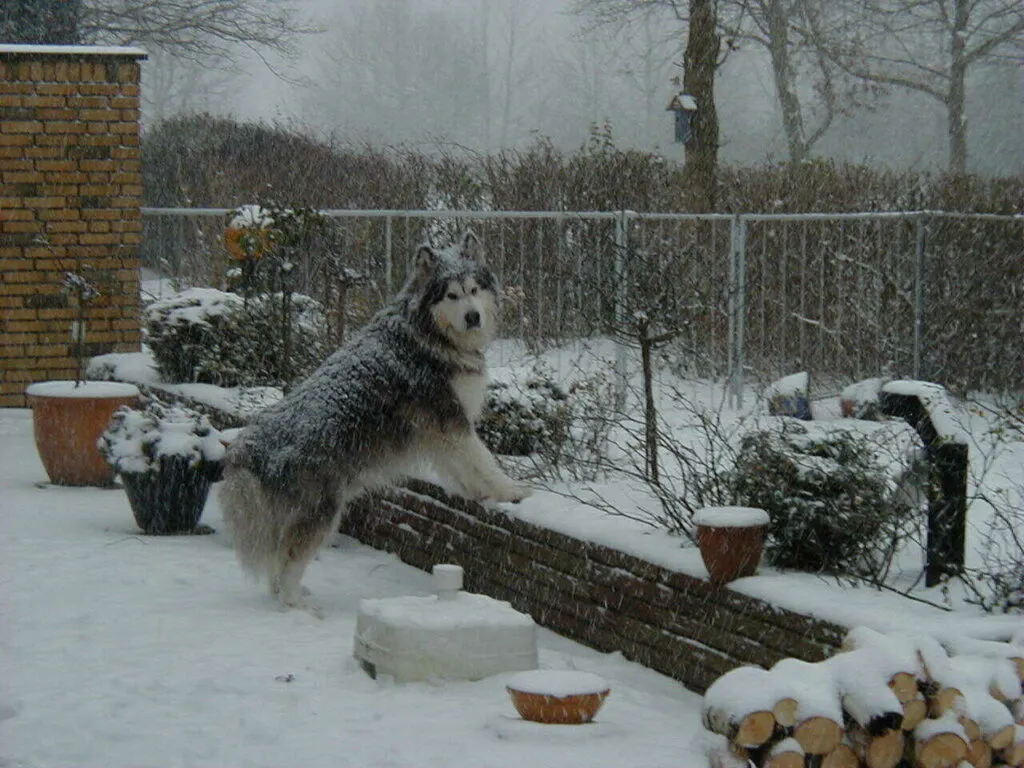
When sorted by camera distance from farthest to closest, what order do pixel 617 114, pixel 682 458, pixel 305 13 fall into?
pixel 305 13 < pixel 617 114 < pixel 682 458

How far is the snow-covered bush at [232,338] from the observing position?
9.73 m

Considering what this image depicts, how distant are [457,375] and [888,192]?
8.17m

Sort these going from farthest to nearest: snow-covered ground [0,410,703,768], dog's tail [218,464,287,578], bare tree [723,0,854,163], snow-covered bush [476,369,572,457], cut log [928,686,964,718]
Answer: bare tree [723,0,854,163] < snow-covered bush [476,369,572,457] < dog's tail [218,464,287,578] < snow-covered ground [0,410,703,768] < cut log [928,686,964,718]

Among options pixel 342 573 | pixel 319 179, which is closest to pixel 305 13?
pixel 319 179

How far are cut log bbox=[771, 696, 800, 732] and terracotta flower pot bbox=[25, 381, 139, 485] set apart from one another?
6.18 meters

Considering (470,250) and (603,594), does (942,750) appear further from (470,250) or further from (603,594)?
(470,250)

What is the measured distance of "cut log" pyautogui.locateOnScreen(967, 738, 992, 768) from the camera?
389 centimetres

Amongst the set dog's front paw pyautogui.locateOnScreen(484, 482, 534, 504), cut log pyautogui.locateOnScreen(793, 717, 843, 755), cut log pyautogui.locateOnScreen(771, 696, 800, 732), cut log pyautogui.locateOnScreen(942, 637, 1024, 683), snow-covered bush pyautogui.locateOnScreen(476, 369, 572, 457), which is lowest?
cut log pyautogui.locateOnScreen(793, 717, 843, 755)

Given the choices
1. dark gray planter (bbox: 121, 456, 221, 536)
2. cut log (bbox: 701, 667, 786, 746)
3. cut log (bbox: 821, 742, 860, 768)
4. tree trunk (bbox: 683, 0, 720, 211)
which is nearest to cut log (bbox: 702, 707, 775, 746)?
cut log (bbox: 701, 667, 786, 746)

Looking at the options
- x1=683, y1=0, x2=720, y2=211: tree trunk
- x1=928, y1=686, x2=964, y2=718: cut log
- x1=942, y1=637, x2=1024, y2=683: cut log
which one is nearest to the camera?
x1=928, y1=686, x2=964, y2=718: cut log

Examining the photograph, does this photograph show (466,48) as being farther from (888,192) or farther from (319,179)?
(888,192)

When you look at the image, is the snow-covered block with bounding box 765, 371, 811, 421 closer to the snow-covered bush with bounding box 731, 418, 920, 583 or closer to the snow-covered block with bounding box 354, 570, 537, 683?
the snow-covered bush with bounding box 731, 418, 920, 583

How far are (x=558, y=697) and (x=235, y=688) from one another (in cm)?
122

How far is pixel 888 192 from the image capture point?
13.5m
